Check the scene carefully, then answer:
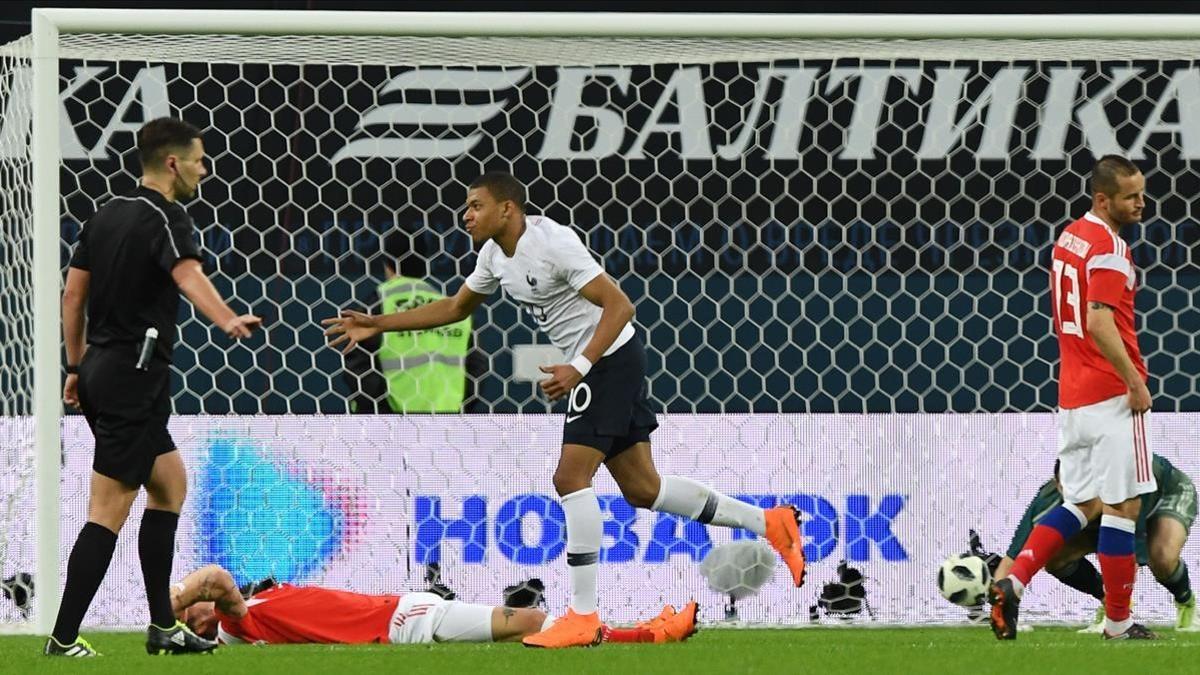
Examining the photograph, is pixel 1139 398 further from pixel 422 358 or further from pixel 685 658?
pixel 422 358

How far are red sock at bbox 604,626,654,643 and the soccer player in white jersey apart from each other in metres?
0.06

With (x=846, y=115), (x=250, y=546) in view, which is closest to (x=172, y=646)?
(x=250, y=546)

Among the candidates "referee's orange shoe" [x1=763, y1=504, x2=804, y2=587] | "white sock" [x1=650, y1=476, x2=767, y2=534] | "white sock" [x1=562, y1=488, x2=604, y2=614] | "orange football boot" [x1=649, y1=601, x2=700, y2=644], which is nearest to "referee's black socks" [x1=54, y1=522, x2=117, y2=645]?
"white sock" [x1=562, y1=488, x2=604, y2=614]

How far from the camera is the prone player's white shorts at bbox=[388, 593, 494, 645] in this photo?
6055mm

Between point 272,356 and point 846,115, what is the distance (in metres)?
2.61

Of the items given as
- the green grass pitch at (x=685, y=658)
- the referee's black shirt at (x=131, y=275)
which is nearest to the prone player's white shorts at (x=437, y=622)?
the green grass pitch at (x=685, y=658)

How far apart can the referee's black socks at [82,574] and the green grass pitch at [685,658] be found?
0.35 ft

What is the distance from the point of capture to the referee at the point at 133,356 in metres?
5.23

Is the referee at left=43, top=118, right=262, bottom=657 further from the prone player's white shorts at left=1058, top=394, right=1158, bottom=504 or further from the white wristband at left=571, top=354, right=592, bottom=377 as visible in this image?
the prone player's white shorts at left=1058, top=394, right=1158, bottom=504

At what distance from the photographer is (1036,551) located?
19.9 feet

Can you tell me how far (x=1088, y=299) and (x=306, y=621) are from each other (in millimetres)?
2472

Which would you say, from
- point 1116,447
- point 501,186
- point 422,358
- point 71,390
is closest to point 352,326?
point 501,186

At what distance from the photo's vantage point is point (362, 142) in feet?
28.7

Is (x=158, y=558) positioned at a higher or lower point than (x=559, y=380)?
lower
